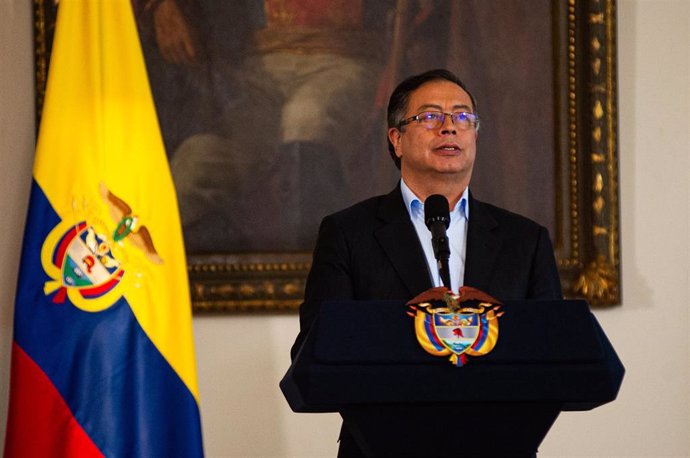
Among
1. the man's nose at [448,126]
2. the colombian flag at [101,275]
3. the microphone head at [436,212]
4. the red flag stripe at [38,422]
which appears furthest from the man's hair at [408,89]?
the red flag stripe at [38,422]

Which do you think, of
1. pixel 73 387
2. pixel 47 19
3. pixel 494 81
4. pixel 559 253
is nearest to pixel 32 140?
pixel 47 19

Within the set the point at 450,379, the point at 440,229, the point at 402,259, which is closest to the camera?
the point at 450,379

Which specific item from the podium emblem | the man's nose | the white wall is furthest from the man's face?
the white wall

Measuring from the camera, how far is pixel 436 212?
2123 millimetres

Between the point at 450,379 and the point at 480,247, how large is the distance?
2.37 ft

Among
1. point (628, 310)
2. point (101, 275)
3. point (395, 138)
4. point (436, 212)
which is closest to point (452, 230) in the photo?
point (395, 138)

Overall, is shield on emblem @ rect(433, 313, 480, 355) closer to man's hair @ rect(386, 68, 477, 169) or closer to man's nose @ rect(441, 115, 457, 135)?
man's nose @ rect(441, 115, 457, 135)

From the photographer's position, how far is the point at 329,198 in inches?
156

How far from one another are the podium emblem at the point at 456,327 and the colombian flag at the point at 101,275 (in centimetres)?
190

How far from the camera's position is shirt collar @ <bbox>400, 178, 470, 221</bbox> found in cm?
253

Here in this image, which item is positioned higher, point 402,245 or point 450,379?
point 402,245

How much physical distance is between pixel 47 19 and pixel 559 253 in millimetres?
2243

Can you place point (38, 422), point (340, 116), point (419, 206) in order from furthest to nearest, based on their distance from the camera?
point (340, 116)
point (38, 422)
point (419, 206)

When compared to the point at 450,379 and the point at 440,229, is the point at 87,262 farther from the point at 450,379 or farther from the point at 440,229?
the point at 450,379
